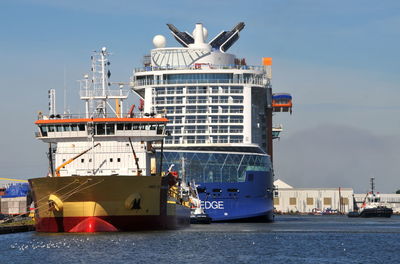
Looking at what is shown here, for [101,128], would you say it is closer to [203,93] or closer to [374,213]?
[203,93]

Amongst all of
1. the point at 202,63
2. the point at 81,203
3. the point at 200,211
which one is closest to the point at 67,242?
the point at 81,203

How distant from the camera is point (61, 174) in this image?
72.2m

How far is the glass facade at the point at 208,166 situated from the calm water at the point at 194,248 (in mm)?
25571

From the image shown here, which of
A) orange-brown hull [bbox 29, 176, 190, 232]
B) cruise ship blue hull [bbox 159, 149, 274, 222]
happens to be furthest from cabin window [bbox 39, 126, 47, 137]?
cruise ship blue hull [bbox 159, 149, 274, 222]

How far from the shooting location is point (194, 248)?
5988 cm

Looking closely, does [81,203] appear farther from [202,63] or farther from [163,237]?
[202,63]

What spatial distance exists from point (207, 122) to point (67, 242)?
47201mm

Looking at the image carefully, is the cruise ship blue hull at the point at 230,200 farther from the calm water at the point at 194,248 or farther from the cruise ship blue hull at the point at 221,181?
the calm water at the point at 194,248

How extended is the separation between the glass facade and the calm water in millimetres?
25571

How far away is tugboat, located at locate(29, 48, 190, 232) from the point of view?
66250mm

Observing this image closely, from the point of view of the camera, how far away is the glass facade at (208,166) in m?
101

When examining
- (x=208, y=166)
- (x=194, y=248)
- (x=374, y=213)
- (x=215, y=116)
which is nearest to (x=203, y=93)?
(x=215, y=116)

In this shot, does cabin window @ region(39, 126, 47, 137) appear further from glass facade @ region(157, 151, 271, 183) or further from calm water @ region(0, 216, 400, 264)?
glass facade @ region(157, 151, 271, 183)

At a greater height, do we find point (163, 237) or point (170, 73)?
point (170, 73)
